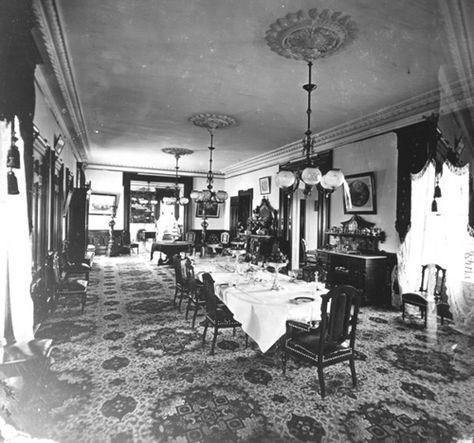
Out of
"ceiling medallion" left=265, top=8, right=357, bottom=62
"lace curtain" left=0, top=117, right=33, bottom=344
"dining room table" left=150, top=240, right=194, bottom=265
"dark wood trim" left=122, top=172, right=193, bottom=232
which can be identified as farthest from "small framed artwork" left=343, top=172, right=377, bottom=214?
"dark wood trim" left=122, top=172, right=193, bottom=232

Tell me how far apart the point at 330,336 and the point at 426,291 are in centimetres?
292

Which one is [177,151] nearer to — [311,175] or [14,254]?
[311,175]

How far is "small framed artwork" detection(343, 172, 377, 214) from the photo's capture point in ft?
18.6

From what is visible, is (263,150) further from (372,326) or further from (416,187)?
(372,326)

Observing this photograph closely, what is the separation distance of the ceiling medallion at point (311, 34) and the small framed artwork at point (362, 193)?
2933 mm

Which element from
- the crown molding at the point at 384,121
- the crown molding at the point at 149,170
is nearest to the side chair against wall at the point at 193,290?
the crown molding at the point at 384,121

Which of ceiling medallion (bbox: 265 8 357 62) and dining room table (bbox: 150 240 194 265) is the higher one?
ceiling medallion (bbox: 265 8 357 62)

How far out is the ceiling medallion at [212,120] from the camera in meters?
5.62

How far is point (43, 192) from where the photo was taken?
445cm

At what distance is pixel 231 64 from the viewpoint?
3.66 m

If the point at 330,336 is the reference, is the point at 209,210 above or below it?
above

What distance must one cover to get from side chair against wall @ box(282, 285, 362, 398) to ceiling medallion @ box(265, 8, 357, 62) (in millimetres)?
2282

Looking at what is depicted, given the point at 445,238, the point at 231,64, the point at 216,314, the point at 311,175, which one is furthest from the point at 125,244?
the point at 445,238

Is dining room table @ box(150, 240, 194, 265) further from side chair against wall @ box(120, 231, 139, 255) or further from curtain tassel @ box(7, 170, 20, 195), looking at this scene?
curtain tassel @ box(7, 170, 20, 195)
